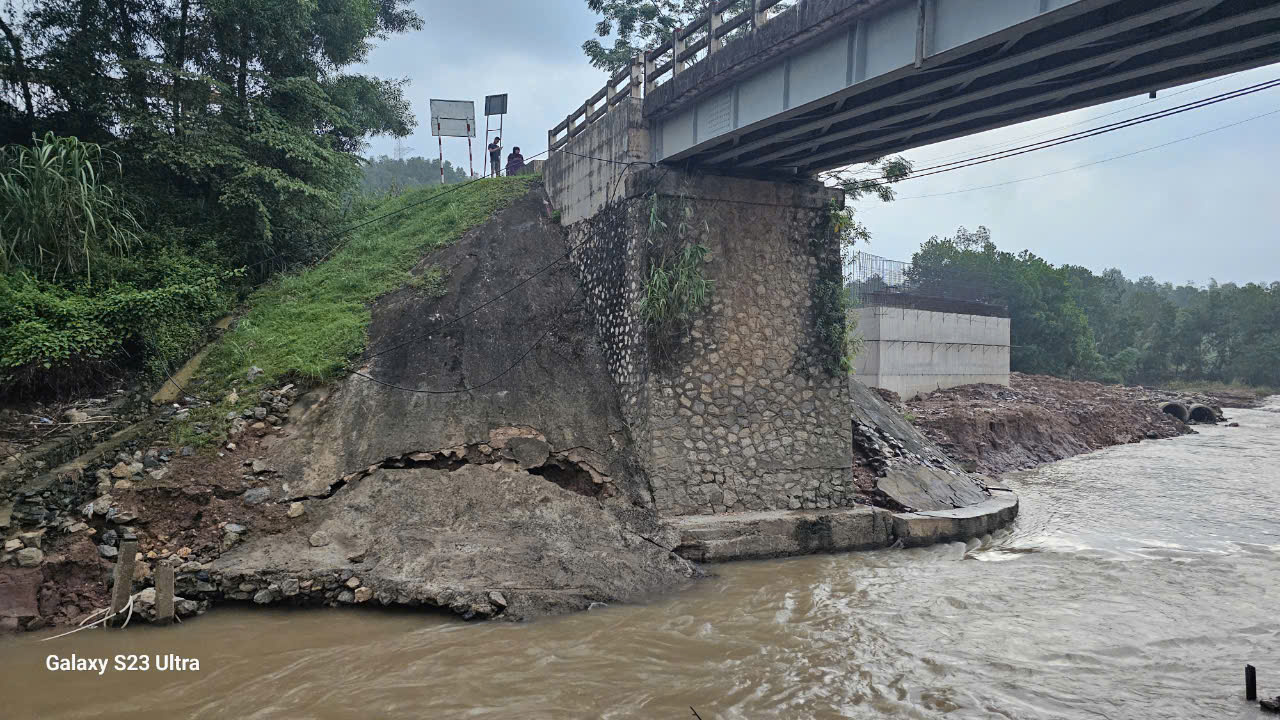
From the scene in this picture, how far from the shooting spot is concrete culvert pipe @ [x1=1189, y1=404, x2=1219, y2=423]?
3161 cm

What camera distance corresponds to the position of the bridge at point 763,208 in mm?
7676

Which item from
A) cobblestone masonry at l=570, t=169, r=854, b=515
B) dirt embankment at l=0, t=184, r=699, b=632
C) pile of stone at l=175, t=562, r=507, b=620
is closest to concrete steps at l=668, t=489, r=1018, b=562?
cobblestone masonry at l=570, t=169, r=854, b=515

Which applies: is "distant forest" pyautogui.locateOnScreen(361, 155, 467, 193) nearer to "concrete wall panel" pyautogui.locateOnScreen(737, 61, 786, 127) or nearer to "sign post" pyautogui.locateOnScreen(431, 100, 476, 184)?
"sign post" pyautogui.locateOnScreen(431, 100, 476, 184)

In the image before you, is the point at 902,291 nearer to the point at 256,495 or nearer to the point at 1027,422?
the point at 1027,422

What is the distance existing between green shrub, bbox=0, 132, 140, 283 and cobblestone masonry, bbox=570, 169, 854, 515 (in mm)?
7651

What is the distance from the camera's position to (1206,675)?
6406 mm

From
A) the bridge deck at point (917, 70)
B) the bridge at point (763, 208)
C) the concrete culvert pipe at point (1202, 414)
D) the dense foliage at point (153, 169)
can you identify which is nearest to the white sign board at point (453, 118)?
the dense foliage at point (153, 169)

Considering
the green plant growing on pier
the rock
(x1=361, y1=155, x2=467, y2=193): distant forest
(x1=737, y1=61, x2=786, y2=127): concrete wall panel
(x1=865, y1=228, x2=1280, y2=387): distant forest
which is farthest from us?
(x1=361, y1=155, x2=467, y2=193): distant forest

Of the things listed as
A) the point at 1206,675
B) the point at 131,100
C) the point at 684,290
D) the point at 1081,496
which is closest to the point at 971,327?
the point at 1081,496

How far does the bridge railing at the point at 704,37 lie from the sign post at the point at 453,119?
9.74 metres

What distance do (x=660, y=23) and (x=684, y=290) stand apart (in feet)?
49.7

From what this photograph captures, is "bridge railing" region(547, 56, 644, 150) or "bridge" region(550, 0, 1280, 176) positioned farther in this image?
"bridge railing" region(547, 56, 644, 150)

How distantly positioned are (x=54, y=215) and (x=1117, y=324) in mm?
63237

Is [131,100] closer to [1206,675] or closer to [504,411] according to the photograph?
[504,411]
